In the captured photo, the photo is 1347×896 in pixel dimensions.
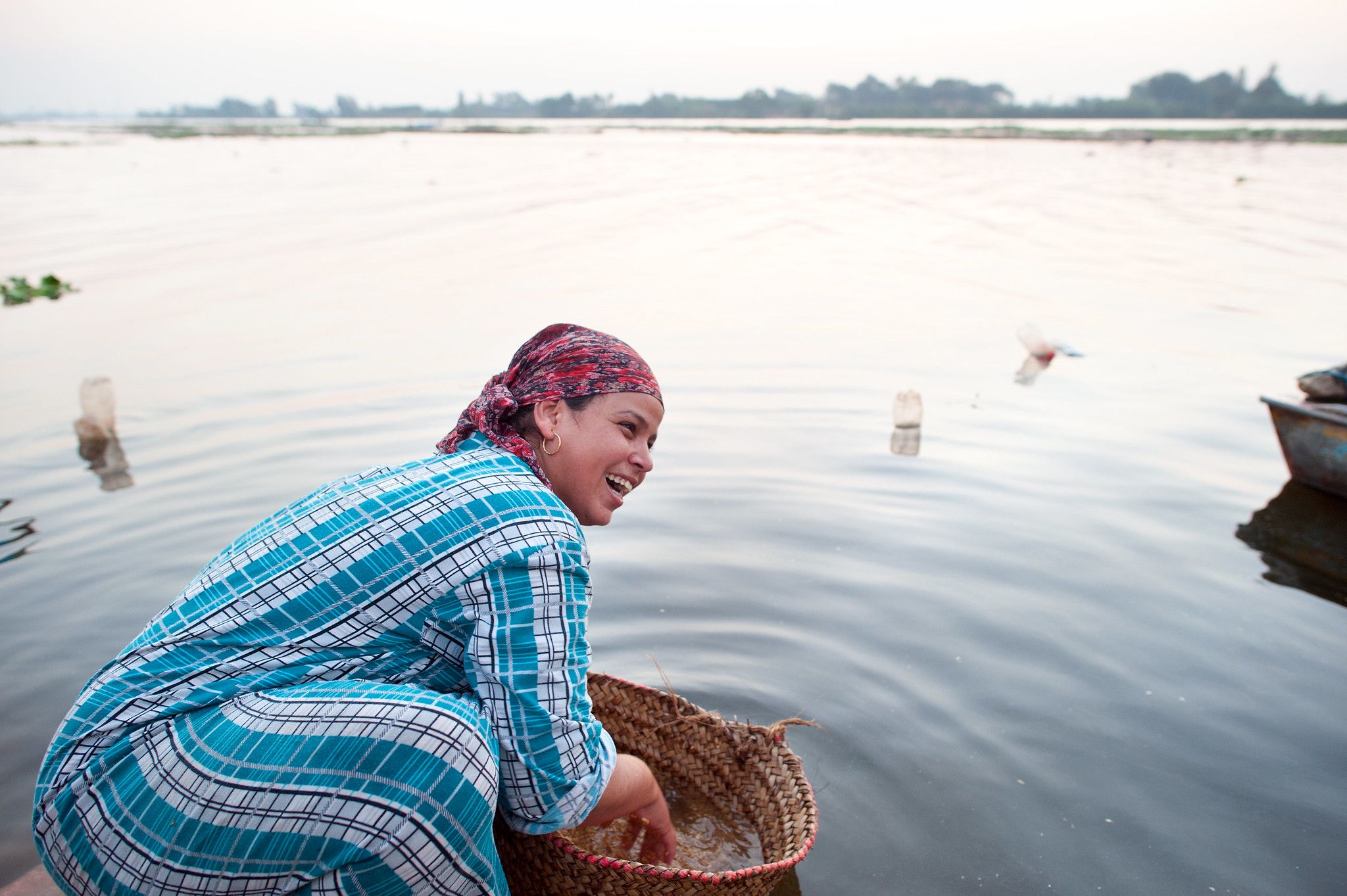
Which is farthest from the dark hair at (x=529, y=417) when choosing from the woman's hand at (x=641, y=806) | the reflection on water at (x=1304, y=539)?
the reflection on water at (x=1304, y=539)

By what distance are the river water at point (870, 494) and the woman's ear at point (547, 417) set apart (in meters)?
1.42

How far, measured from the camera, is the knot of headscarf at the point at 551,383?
6.29 ft

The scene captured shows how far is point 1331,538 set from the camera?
4691mm

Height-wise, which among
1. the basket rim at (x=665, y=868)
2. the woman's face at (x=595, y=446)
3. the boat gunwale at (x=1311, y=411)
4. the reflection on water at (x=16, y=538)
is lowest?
the reflection on water at (x=16, y=538)

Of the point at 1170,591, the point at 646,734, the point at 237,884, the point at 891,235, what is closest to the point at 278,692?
the point at 237,884

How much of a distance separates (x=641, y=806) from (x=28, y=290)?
33.7 feet

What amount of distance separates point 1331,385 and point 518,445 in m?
5.35

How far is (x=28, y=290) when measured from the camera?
9.70 m

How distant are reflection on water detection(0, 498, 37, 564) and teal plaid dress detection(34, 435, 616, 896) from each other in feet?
10.4

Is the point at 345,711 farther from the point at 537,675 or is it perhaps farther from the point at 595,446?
the point at 595,446

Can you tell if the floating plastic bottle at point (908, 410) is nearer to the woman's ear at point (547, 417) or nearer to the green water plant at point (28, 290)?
the woman's ear at point (547, 417)

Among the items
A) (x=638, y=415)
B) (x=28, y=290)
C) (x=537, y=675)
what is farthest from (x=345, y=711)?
(x=28, y=290)

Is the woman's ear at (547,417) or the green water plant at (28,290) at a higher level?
the woman's ear at (547,417)

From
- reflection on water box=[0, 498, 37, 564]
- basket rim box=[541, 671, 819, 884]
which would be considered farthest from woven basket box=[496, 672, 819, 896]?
reflection on water box=[0, 498, 37, 564]
